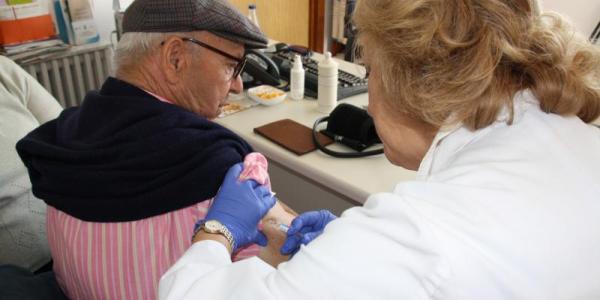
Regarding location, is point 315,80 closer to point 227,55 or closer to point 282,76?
point 282,76

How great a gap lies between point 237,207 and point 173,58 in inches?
14.2

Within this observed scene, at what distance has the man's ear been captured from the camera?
1.04m

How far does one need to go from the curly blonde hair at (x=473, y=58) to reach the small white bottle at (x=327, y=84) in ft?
2.75

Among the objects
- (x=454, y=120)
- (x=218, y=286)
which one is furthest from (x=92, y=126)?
(x=454, y=120)

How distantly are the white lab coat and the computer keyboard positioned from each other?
1074mm

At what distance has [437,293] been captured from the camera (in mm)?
563

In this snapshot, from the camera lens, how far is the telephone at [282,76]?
71.1 inches

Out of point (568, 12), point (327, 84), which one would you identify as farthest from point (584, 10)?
point (327, 84)

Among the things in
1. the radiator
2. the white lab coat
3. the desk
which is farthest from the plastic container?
the radiator

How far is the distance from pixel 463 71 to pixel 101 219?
72cm

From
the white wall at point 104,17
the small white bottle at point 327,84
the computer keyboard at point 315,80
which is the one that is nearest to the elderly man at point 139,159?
the small white bottle at point 327,84

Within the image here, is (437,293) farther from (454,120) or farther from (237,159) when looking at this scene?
(237,159)

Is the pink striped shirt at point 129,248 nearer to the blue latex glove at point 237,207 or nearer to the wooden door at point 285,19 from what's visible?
the blue latex glove at point 237,207

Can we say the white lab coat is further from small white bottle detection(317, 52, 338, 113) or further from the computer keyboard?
the computer keyboard
